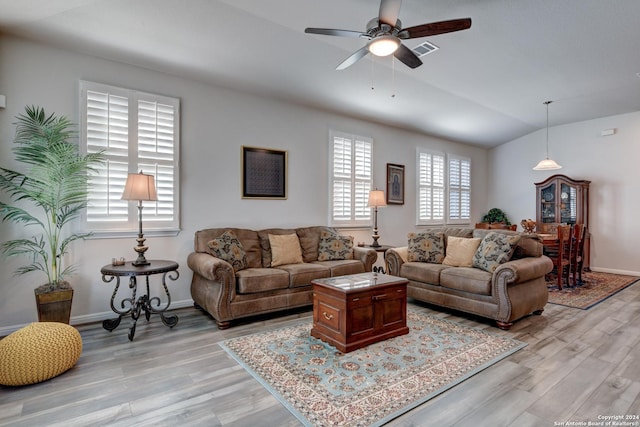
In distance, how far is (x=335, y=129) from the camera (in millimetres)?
5637

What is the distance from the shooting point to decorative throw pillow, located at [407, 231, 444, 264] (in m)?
4.53

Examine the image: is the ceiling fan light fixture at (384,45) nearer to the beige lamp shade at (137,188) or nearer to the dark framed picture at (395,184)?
the beige lamp shade at (137,188)

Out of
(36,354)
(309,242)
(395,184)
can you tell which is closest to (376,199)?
(395,184)

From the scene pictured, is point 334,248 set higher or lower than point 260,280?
higher

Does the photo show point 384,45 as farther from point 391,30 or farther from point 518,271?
point 518,271

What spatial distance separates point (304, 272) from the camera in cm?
402

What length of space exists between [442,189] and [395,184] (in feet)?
5.09

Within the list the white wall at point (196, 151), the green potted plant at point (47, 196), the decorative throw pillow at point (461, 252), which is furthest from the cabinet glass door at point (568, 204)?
the green potted plant at point (47, 196)

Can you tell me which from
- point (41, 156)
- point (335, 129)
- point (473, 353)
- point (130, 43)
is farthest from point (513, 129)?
point (41, 156)

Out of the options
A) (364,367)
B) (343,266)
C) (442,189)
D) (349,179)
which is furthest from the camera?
(442,189)

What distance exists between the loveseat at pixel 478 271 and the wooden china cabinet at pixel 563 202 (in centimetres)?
291

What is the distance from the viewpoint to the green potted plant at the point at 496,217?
801 centimetres

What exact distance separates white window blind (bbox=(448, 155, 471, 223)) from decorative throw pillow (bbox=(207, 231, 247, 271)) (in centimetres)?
535

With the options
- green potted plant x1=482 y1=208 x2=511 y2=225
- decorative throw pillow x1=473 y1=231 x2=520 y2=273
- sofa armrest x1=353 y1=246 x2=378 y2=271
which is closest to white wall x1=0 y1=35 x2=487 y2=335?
sofa armrest x1=353 y1=246 x2=378 y2=271
